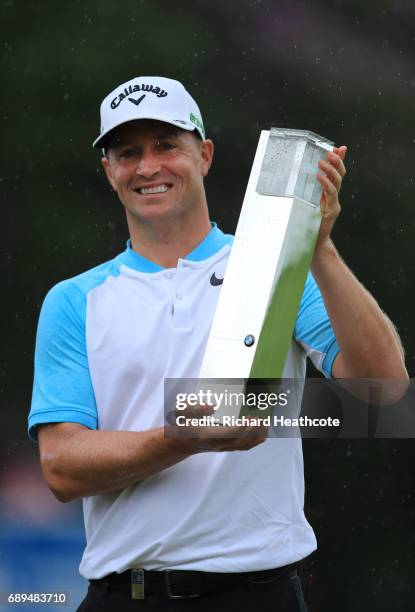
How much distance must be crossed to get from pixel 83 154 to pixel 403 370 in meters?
1.34

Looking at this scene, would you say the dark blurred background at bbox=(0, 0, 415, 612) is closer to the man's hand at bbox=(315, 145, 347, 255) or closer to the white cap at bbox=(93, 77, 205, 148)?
the white cap at bbox=(93, 77, 205, 148)

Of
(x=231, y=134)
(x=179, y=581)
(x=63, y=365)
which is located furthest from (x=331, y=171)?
(x=231, y=134)

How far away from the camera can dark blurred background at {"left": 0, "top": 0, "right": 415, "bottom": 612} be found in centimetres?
279

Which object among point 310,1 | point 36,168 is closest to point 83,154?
point 36,168

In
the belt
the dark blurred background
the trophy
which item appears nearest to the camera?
the trophy

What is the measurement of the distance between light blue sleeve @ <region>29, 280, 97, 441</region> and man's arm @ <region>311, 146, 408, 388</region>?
0.46m

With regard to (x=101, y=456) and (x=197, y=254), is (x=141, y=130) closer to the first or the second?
(x=197, y=254)

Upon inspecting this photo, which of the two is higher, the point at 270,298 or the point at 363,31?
the point at 363,31

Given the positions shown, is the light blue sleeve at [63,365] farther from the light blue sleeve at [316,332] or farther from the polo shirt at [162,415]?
the light blue sleeve at [316,332]

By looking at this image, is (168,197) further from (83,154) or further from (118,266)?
(83,154)

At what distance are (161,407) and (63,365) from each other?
21 centimetres

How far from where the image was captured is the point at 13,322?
279cm

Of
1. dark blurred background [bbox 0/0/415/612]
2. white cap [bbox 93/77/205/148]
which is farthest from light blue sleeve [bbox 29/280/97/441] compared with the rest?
dark blurred background [bbox 0/0/415/612]

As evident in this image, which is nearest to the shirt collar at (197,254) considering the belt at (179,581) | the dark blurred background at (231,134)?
the belt at (179,581)
